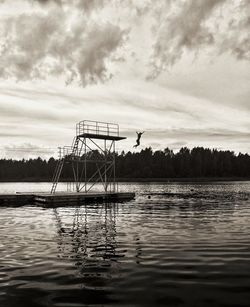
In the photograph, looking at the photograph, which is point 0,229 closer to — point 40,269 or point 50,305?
point 40,269

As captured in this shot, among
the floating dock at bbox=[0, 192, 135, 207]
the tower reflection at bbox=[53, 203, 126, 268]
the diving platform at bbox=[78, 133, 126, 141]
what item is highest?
the diving platform at bbox=[78, 133, 126, 141]

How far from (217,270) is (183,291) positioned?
9.05 feet

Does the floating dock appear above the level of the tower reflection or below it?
above

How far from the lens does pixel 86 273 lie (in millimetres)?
12281

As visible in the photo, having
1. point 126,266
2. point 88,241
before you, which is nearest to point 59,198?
point 88,241

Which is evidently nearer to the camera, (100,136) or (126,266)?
(126,266)

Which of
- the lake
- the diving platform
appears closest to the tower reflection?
the lake

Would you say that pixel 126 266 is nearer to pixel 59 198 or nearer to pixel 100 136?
pixel 59 198

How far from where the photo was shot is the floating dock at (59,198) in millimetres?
43281

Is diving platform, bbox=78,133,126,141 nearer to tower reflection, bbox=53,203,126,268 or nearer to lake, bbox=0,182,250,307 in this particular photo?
tower reflection, bbox=53,203,126,268

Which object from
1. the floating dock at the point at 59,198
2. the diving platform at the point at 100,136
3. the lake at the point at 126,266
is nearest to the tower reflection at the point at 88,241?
the lake at the point at 126,266

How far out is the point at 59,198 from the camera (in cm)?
4350

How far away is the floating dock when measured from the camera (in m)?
43.3

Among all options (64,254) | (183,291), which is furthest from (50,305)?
(64,254)
